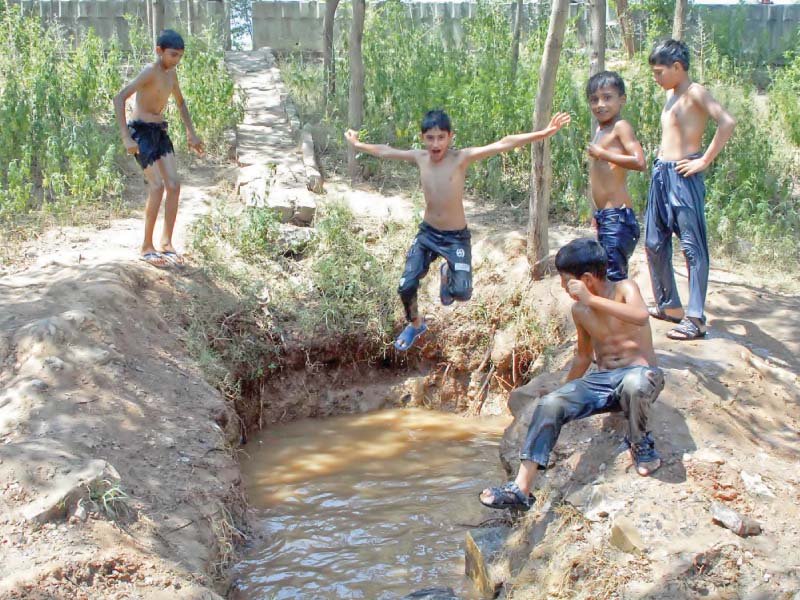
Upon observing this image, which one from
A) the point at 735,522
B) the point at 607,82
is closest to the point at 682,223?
the point at 607,82

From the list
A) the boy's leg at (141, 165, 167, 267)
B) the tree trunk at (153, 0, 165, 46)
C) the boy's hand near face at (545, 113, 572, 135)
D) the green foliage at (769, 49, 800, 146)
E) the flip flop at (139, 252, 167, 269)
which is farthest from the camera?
the green foliage at (769, 49, 800, 146)

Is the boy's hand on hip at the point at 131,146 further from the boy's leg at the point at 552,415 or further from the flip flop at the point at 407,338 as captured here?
the boy's leg at the point at 552,415

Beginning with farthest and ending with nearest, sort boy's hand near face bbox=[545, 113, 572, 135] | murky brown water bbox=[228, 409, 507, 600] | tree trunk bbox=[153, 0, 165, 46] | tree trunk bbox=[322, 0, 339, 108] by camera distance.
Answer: tree trunk bbox=[322, 0, 339, 108]
tree trunk bbox=[153, 0, 165, 46]
boy's hand near face bbox=[545, 113, 572, 135]
murky brown water bbox=[228, 409, 507, 600]

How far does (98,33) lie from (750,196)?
9977 millimetres

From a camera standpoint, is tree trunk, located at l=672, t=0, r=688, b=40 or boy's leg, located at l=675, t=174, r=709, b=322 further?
tree trunk, located at l=672, t=0, r=688, b=40

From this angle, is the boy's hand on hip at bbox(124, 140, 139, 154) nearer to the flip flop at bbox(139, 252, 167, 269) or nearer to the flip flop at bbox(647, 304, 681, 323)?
the flip flop at bbox(139, 252, 167, 269)

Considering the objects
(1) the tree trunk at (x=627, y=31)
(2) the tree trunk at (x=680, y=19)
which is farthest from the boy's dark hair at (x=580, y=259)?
(1) the tree trunk at (x=627, y=31)

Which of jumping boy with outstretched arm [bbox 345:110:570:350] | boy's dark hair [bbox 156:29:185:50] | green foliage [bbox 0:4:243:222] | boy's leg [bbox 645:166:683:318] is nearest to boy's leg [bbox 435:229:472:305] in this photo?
jumping boy with outstretched arm [bbox 345:110:570:350]

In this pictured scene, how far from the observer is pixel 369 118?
9734 millimetres

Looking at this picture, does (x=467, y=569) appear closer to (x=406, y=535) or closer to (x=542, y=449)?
(x=406, y=535)

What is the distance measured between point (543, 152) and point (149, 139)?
9.69ft

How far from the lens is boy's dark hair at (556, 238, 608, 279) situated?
13.8 feet

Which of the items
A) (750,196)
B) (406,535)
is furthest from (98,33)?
(406,535)

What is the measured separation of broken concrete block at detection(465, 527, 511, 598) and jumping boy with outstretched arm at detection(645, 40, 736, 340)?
173cm
